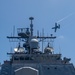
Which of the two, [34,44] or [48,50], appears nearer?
[34,44]

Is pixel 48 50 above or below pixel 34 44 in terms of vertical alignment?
below

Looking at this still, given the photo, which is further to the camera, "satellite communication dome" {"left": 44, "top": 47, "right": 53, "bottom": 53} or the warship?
"satellite communication dome" {"left": 44, "top": 47, "right": 53, "bottom": 53}

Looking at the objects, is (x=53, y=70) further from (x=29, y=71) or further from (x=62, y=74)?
(x=29, y=71)

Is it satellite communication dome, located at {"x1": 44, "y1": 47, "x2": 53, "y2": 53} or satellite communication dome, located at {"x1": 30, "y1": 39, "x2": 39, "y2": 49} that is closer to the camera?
satellite communication dome, located at {"x1": 30, "y1": 39, "x2": 39, "y2": 49}

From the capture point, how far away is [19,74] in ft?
59.0

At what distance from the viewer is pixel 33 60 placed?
22547mm

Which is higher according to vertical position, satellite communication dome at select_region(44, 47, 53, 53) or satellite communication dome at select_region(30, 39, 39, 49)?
satellite communication dome at select_region(30, 39, 39, 49)

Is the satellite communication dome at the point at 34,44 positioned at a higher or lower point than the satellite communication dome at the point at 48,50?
higher

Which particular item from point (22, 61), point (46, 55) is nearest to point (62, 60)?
point (46, 55)

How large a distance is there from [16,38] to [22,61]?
5.32 meters

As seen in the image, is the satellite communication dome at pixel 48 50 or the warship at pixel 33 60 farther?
the satellite communication dome at pixel 48 50

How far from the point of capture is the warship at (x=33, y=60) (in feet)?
69.8

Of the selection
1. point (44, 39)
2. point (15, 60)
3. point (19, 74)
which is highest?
point (44, 39)

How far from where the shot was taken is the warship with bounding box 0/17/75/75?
838 inches
